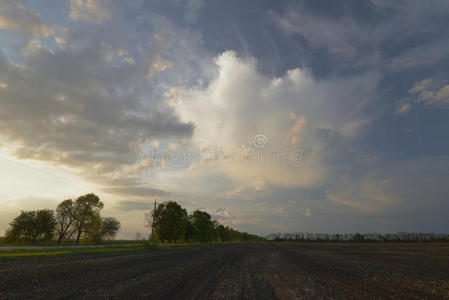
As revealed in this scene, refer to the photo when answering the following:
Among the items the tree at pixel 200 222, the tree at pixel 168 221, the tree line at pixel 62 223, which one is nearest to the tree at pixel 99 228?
the tree line at pixel 62 223

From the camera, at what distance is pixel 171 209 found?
7912 cm

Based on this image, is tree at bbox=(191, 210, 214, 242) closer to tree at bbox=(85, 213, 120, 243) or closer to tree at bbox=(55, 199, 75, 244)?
tree at bbox=(85, 213, 120, 243)

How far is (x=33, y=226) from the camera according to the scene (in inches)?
2330

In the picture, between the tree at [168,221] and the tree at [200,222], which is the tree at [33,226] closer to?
the tree at [168,221]

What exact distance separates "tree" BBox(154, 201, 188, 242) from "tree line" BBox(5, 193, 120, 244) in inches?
722

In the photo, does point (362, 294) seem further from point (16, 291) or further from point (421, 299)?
point (16, 291)

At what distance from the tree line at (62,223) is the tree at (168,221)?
18327mm

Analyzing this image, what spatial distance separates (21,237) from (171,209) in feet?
134

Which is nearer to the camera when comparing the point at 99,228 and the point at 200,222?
the point at 99,228

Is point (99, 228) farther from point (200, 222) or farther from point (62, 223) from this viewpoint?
point (200, 222)

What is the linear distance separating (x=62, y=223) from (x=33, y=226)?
697 cm

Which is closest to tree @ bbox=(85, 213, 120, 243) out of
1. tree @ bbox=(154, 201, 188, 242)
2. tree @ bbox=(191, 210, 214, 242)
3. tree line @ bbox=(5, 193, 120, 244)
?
tree line @ bbox=(5, 193, 120, 244)

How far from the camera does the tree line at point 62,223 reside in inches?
2284

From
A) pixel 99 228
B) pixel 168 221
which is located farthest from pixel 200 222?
pixel 99 228
